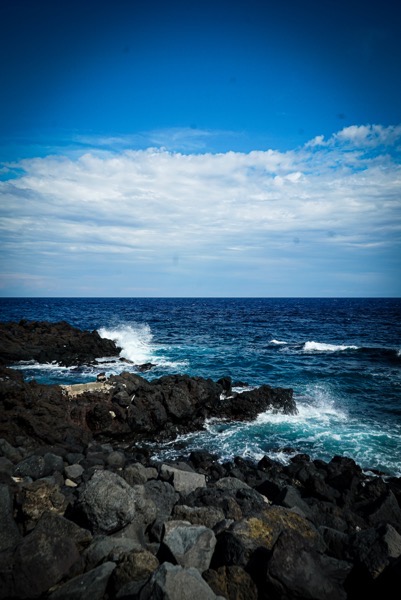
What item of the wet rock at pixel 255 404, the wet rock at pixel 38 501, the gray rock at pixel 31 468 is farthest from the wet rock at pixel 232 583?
the wet rock at pixel 255 404

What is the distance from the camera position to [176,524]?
5.99m

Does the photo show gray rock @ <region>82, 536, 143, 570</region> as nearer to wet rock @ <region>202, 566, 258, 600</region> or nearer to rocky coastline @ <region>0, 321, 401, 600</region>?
rocky coastline @ <region>0, 321, 401, 600</region>

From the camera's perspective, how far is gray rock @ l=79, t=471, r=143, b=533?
6.02 m

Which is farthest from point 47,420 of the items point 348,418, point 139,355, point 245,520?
point 139,355

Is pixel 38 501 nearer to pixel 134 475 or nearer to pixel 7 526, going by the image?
pixel 7 526

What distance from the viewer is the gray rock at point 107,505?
19.7 feet

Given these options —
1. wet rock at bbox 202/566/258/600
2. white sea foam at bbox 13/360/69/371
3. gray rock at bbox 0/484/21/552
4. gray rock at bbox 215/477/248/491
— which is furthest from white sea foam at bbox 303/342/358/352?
gray rock at bbox 0/484/21/552

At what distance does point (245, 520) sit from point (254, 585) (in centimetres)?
124

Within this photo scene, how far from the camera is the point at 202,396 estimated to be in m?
17.7

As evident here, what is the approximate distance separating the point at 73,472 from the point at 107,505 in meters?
3.76

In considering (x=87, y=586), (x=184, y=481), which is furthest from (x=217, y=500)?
(x=87, y=586)

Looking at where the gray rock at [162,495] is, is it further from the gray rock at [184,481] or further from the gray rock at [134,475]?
the gray rock at [134,475]

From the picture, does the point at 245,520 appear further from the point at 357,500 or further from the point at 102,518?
the point at 357,500

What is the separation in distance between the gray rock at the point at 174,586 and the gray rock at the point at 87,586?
817 mm
